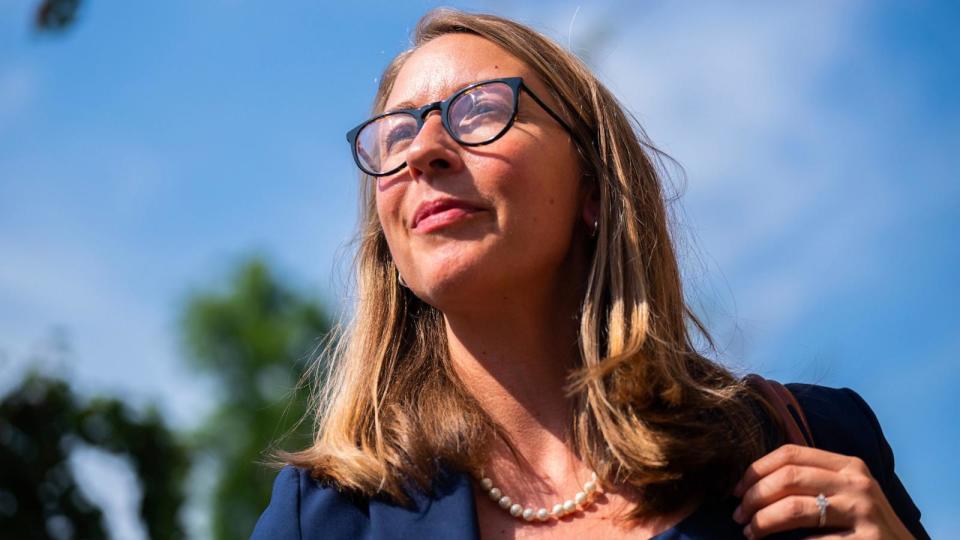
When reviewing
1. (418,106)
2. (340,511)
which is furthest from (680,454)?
(418,106)

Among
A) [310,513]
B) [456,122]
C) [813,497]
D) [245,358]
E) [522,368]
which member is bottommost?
[310,513]

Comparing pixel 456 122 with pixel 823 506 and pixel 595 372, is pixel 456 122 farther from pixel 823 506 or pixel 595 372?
pixel 823 506

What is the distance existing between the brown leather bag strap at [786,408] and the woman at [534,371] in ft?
0.14

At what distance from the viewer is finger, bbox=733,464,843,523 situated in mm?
2635

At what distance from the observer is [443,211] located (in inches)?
116

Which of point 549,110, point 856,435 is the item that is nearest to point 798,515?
point 856,435

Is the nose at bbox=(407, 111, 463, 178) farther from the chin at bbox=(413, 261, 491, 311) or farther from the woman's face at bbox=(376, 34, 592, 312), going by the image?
the chin at bbox=(413, 261, 491, 311)

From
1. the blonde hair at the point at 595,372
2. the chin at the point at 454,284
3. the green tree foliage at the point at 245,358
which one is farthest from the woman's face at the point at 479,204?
the green tree foliage at the point at 245,358

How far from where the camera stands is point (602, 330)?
123 inches

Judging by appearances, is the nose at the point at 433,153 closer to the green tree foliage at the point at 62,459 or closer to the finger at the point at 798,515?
the finger at the point at 798,515

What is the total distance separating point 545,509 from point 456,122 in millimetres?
1036

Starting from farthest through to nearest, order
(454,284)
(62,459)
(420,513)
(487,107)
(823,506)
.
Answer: (62,459), (487,107), (454,284), (420,513), (823,506)

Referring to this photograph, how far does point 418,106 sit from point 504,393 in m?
0.83

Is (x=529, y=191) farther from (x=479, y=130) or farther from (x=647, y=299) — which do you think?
(x=647, y=299)
